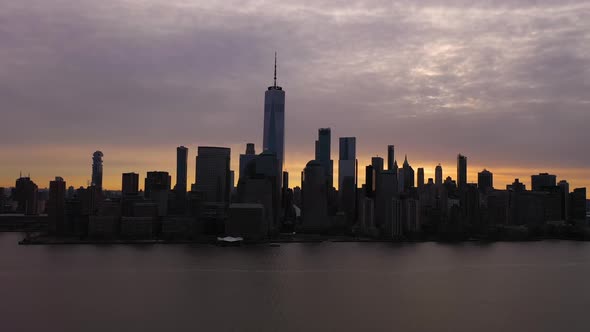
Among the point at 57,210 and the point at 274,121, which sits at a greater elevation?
the point at 274,121

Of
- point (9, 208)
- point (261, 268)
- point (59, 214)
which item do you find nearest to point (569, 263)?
point (261, 268)

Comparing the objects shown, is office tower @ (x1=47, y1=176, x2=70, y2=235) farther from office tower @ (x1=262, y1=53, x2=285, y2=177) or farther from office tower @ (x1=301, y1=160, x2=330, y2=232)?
office tower @ (x1=262, y1=53, x2=285, y2=177)

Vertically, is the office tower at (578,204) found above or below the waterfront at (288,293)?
above

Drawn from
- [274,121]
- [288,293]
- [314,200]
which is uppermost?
[274,121]

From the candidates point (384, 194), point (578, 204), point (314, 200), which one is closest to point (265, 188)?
point (314, 200)

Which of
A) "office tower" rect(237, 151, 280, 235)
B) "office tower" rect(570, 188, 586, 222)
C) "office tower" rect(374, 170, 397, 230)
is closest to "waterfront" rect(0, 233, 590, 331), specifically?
"office tower" rect(237, 151, 280, 235)

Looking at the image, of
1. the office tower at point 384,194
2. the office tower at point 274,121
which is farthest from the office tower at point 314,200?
the office tower at point 274,121

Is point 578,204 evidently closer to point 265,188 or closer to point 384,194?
point 384,194

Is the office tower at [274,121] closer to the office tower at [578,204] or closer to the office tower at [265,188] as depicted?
the office tower at [265,188]
